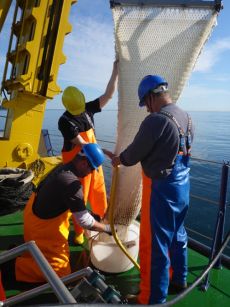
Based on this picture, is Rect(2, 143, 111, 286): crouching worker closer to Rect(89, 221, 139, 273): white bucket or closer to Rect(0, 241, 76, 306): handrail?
Rect(89, 221, 139, 273): white bucket

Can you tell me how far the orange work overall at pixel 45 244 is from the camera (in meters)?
2.65

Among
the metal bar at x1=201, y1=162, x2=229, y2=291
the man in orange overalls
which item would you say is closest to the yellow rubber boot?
the man in orange overalls

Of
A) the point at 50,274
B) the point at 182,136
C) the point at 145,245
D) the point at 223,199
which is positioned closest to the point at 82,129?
the point at 182,136

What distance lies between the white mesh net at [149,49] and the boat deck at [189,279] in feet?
2.68

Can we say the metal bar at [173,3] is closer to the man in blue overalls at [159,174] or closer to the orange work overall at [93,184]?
the man in blue overalls at [159,174]

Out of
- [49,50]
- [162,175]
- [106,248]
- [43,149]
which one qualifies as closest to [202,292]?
[106,248]

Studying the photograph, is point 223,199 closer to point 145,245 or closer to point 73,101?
point 145,245

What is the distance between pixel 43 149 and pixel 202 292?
5.14 metres

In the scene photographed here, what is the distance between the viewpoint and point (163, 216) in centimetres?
223

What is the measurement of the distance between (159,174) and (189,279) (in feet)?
4.60

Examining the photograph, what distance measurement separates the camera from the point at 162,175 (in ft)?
7.20

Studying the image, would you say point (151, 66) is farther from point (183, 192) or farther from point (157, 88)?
point (183, 192)

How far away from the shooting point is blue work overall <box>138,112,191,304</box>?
87.3 inches

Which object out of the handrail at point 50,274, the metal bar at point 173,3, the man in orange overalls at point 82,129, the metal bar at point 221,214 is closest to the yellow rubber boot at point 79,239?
the man in orange overalls at point 82,129
